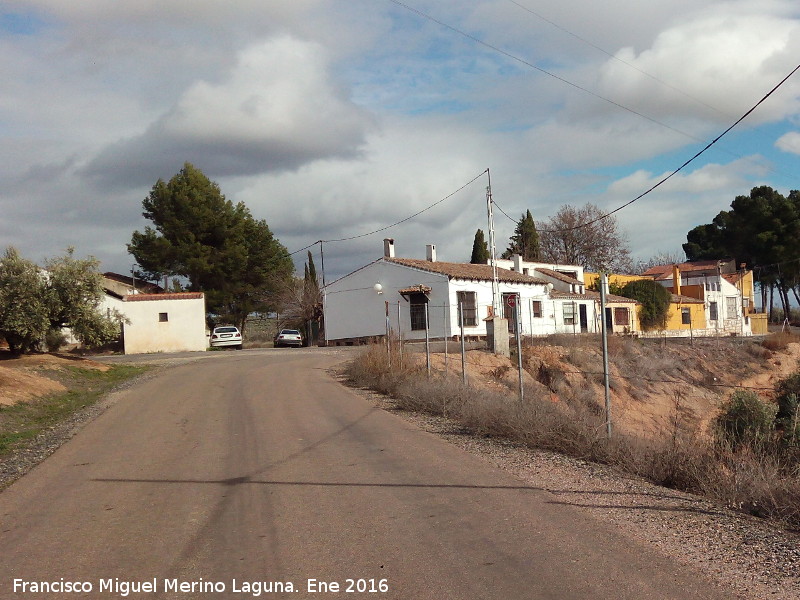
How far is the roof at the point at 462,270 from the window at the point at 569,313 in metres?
2.03

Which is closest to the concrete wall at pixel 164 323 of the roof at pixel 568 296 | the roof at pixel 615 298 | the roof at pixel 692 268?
the roof at pixel 568 296

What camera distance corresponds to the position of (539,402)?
483 inches

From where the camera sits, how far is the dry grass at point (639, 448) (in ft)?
23.2

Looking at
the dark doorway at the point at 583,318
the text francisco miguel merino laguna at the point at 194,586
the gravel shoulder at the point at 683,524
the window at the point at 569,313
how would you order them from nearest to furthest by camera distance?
the text francisco miguel merino laguna at the point at 194,586 < the gravel shoulder at the point at 683,524 < the window at the point at 569,313 < the dark doorway at the point at 583,318

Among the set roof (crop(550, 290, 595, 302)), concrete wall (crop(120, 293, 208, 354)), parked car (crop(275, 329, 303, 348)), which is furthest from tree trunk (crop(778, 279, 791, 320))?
concrete wall (crop(120, 293, 208, 354))

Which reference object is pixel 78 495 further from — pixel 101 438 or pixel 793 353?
pixel 793 353

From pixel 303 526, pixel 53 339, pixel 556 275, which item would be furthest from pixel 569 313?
pixel 303 526

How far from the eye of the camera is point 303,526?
6.50m

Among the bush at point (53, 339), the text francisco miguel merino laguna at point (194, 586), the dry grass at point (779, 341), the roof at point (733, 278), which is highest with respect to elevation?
the roof at point (733, 278)

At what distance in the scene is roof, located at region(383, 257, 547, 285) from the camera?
40.7 m

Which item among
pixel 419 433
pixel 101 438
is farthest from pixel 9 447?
pixel 419 433

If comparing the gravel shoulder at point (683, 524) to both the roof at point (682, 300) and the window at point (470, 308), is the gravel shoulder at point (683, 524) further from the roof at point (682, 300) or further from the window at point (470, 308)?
the roof at point (682, 300)

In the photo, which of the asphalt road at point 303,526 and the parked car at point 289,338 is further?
the parked car at point 289,338

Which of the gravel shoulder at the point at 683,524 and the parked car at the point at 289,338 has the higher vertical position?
the parked car at the point at 289,338
